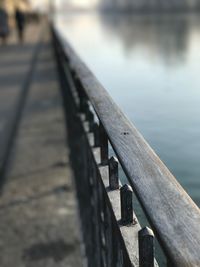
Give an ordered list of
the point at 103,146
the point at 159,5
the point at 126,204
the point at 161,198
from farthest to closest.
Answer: the point at 159,5
the point at 103,146
the point at 126,204
the point at 161,198

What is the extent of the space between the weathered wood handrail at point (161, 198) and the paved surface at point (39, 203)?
217cm

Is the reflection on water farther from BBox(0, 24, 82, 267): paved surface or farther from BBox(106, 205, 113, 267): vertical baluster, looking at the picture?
BBox(106, 205, 113, 267): vertical baluster

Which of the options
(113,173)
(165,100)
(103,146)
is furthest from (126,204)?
(165,100)

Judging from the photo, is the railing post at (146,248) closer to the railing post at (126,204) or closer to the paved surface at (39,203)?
the railing post at (126,204)

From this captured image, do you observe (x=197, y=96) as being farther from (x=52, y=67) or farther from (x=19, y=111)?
(x=52, y=67)

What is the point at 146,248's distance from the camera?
141 cm

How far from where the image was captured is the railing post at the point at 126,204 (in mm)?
1664

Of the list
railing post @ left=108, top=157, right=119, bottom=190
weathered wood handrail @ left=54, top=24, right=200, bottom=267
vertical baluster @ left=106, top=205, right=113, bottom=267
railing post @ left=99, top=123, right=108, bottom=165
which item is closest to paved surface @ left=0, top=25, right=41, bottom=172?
railing post @ left=99, top=123, right=108, bottom=165

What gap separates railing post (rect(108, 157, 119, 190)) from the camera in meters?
1.96

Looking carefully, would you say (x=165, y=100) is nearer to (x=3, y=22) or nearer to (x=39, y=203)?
(x=39, y=203)

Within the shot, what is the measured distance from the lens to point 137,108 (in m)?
8.41

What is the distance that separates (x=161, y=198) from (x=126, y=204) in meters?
0.39

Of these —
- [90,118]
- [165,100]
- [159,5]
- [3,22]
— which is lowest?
[159,5]

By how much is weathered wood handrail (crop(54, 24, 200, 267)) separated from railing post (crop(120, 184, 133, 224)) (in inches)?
3.5
